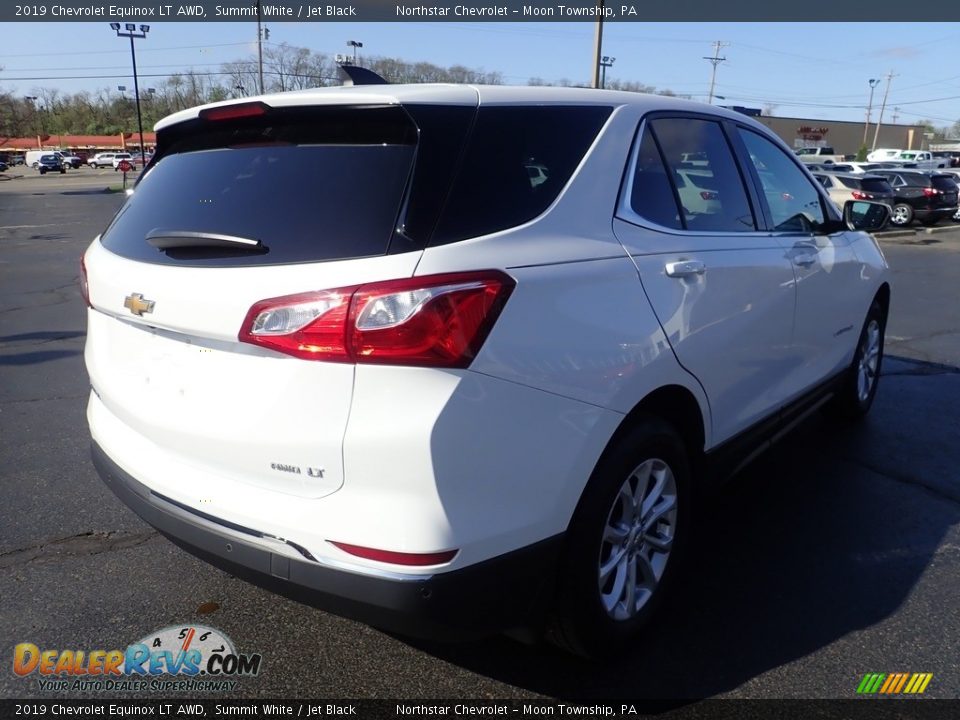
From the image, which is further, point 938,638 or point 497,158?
point 938,638

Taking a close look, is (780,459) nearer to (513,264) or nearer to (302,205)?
(513,264)

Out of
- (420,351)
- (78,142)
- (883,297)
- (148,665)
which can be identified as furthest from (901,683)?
(78,142)

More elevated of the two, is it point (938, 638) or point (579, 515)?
point (579, 515)

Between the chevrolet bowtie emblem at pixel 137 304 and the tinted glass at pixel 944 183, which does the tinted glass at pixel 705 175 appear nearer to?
the chevrolet bowtie emblem at pixel 137 304

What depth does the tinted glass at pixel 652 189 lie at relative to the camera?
2.73 m

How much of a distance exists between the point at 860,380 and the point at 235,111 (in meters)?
4.27

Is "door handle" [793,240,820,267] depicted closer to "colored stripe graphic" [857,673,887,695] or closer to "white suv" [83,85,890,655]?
"white suv" [83,85,890,655]

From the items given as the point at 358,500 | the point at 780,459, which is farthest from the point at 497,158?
the point at 780,459

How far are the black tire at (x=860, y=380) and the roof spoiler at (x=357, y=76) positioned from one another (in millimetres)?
3329

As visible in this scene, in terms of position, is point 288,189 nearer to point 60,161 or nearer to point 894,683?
point 894,683

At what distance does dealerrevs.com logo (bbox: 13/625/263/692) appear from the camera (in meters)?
2.56

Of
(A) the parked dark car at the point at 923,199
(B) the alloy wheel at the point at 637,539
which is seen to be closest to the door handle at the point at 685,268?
(B) the alloy wheel at the point at 637,539

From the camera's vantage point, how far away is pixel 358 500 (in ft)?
6.64
